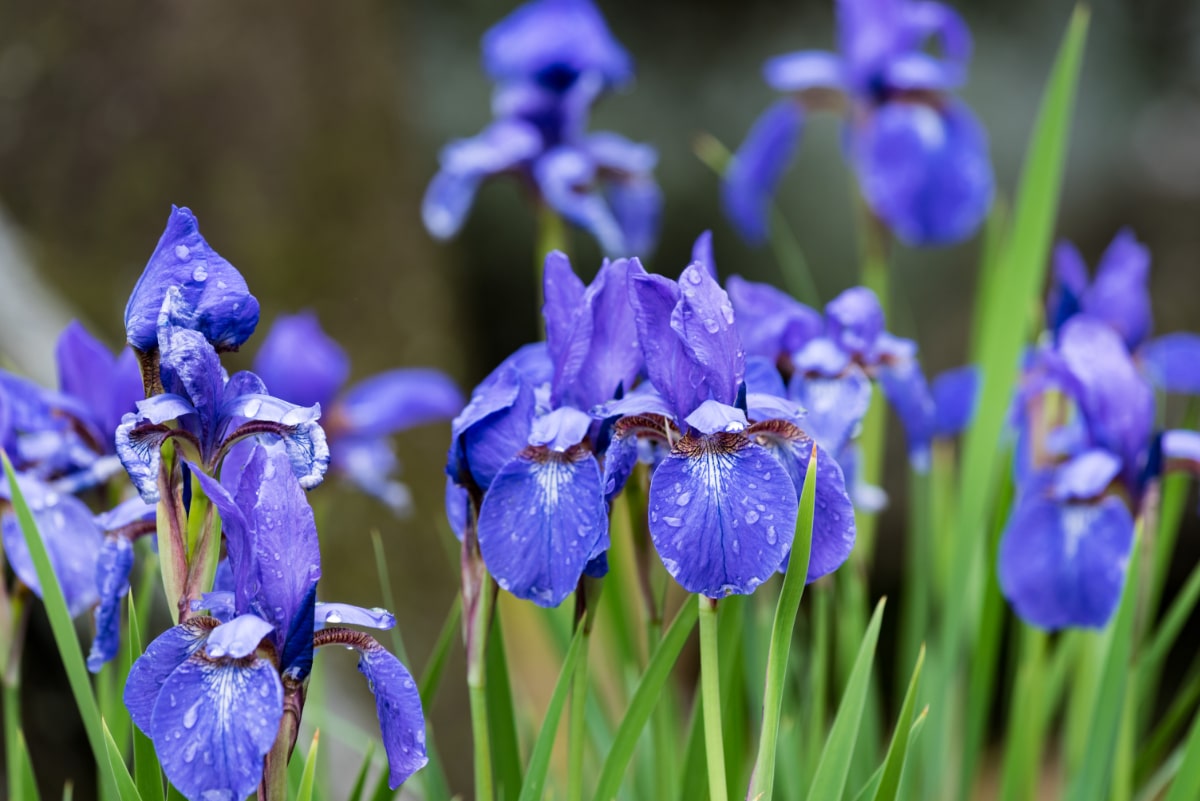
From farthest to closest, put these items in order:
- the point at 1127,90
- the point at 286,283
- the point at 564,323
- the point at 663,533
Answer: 1. the point at 1127,90
2. the point at 286,283
3. the point at 564,323
4. the point at 663,533

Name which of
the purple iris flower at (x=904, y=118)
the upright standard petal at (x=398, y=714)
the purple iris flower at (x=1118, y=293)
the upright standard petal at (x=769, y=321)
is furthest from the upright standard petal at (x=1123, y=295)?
the upright standard petal at (x=398, y=714)

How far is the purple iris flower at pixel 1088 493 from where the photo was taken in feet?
3.18

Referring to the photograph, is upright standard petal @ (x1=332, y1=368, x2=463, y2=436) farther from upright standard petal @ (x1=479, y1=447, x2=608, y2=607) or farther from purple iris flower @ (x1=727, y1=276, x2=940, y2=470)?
upright standard petal @ (x1=479, y1=447, x2=608, y2=607)

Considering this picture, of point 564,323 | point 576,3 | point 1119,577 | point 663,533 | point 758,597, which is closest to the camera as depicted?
point 663,533

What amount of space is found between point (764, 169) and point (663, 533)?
42.3 inches

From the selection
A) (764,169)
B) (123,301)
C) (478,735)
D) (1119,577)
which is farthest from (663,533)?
(123,301)

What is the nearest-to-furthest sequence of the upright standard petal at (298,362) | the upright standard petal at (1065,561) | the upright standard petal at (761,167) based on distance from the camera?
the upright standard petal at (1065,561)
the upright standard petal at (298,362)
the upright standard petal at (761,167)

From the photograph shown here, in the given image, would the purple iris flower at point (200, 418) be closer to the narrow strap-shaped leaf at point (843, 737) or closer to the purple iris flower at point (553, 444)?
the purple iris flower at point (553, 444)

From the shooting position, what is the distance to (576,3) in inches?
62.2

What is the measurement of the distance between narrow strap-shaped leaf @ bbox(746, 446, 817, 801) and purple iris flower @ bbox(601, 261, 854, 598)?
1 cm

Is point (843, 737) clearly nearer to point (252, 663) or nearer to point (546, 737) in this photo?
point (546, 737)

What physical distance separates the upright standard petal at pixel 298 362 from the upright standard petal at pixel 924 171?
72 centimetres

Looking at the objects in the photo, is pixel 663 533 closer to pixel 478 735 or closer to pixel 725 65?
pixel 478 735

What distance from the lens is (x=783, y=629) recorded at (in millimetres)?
673
